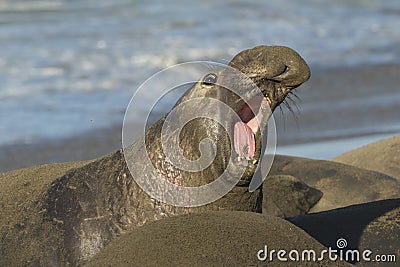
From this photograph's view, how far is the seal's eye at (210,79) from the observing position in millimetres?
4430

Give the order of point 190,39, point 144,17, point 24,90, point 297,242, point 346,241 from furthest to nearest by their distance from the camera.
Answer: point 144,17, point 190,39, point 24,90, point 346,241, point 297,242

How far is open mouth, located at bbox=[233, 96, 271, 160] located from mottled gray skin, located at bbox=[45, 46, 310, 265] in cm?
3

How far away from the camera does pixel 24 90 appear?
1164 centimetres

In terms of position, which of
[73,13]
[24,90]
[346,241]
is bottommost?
[73,13]

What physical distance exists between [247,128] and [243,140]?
0.06 meters

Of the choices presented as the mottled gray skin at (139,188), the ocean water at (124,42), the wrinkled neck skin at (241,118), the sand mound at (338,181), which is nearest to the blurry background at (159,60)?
→ the ocean water at (124,42)

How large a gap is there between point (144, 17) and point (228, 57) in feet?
13.8

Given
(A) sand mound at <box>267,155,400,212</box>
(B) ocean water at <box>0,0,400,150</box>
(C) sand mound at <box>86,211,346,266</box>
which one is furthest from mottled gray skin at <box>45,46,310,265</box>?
(B) ocean water at <box>0,0,400,150</box>

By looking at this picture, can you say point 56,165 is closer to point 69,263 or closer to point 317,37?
point 69,263

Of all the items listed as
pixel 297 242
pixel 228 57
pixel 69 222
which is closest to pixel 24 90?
pixel 228 57

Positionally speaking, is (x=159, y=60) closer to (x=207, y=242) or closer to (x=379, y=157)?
(x=379, y=157)

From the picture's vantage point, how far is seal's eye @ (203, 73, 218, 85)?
174 inches

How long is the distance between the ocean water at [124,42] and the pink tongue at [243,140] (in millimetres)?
5349

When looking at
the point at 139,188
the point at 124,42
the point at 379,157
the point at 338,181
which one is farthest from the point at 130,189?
the point at 124,42
